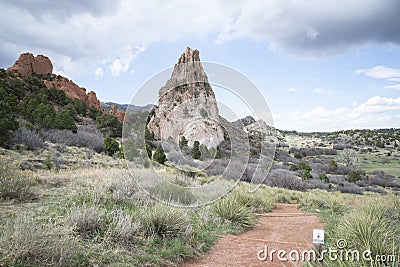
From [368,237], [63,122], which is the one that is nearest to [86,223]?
[368,237]

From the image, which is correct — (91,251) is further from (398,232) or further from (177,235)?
(398,232)

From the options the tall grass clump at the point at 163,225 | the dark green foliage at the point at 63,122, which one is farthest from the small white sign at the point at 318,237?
the dark green foliage at the point at 63,122

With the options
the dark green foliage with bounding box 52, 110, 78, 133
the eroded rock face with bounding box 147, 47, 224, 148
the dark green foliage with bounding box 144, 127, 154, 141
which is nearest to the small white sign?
the eroded rock face with bounding box 147, 47, 224, 148

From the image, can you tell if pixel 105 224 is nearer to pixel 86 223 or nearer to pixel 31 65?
pixel 86 223

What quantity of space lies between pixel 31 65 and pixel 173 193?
6388 cm

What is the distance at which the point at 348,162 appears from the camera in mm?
43344

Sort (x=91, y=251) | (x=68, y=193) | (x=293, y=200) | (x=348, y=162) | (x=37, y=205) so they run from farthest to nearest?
(x=348, y=162) → (x=293, y=200) → (x=68, y=193) → (x=37, y=205) → (x=91, y=251)

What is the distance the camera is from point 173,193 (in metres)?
9.37

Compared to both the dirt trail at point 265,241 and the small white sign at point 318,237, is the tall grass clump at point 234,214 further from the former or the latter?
the small white sign at point 318,237

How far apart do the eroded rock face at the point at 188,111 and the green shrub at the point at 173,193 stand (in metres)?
1.76

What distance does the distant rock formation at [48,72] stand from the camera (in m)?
57.7

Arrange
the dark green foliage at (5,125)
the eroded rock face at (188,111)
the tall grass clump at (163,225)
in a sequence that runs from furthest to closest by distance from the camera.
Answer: the dark green foliage at (5,125) → the eroded rock face at (188,111) → the tall grass clump at (163,225)

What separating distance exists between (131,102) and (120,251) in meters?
4.12

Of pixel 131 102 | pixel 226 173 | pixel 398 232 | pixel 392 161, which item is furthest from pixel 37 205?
pixel 392 161
